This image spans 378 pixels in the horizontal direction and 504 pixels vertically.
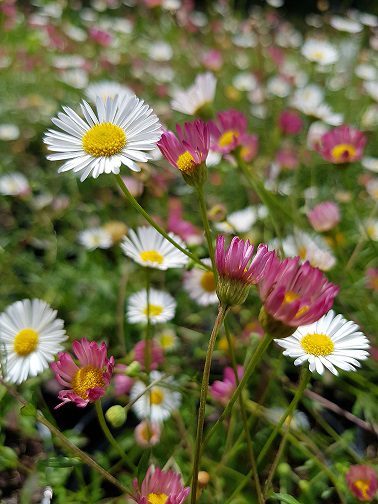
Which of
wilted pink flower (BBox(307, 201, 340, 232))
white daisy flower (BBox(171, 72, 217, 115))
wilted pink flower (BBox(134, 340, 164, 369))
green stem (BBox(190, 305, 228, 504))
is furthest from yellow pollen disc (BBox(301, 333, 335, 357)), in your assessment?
white daisy flower (BBox(171, 72, 217, 115))

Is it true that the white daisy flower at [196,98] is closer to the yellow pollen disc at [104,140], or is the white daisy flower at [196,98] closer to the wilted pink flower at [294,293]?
the yellow pollen disc at [104,140]

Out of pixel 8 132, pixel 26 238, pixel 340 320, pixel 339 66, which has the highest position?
pixel 339 66

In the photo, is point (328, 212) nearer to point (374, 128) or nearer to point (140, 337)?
point (140, 337)

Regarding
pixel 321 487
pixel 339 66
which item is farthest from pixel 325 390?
pixel 339 66

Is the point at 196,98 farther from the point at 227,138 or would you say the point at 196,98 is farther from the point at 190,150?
the point at 190,150

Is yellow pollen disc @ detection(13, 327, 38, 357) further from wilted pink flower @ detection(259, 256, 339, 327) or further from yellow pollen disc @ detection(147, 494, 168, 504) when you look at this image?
wilted pink flower @ detection(259, 256, 339, 327)

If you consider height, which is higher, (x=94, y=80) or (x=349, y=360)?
(x=94, y=80)

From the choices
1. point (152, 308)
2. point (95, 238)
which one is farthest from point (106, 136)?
point (95, 238)
